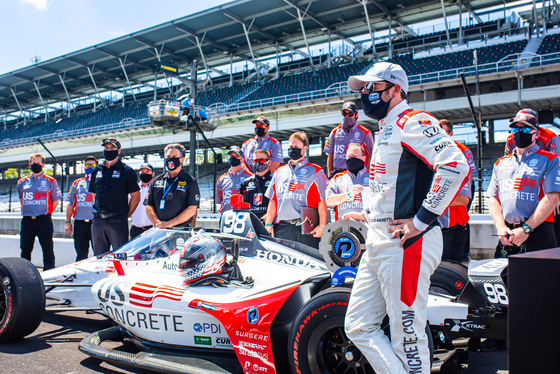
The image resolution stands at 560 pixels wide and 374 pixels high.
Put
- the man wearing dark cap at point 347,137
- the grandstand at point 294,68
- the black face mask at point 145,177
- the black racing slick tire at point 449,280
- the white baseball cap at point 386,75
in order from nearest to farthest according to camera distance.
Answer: the white baseball cap at point 386,75 → the black racing slick tire at point 449,280 → the man wearing dark cap at point 347,137 → the black face mask at point 145,177 → the grandstand at point 294,68

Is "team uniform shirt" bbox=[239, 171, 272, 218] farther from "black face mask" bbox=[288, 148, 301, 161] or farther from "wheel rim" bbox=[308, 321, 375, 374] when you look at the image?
"wheel rim" bbox=[308, 321, 375, 374]

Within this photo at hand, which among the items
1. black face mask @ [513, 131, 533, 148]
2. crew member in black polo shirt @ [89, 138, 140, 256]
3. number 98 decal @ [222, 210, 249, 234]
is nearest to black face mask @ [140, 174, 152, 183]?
crew member in black polo shirt @ [89, 138, 140, 256]

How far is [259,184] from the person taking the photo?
6574 mm

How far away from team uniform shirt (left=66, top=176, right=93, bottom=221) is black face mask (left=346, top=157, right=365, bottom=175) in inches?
192

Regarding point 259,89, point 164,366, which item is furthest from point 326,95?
point 164,366

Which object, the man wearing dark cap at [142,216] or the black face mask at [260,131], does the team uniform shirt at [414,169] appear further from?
the man wearing dark cap at [142,216]

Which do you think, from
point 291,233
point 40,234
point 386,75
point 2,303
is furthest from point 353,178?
point 40,234

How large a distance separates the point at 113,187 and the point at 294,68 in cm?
2871

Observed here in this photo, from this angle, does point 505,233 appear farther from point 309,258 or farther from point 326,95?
point 326,95

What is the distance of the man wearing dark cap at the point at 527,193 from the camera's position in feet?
14.2

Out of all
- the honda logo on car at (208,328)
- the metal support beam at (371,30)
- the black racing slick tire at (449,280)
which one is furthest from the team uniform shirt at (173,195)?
the metal support beam at (371,30)

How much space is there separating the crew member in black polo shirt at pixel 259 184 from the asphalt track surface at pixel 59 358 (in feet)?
8.42

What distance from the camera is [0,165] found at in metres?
46.2

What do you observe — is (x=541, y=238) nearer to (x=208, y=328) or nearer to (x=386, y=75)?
(x=386, y=75)
